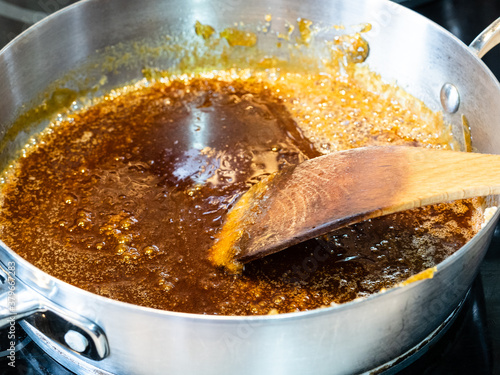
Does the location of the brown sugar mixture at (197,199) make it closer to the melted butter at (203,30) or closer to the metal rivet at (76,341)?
the melted butter at (203,30)

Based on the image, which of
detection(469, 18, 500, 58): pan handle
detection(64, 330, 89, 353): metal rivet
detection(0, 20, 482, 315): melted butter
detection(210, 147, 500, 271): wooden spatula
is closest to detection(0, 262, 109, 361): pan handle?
detection(64, 330, 89, 353): metal rivet

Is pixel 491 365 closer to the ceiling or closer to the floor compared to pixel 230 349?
closer to the floor

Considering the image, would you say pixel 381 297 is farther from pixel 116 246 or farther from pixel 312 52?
pixel 312 52

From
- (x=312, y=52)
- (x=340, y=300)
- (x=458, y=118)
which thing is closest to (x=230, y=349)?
(x=340, y=300)

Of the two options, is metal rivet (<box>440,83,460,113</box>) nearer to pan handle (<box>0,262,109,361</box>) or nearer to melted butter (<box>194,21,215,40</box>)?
melted butter (<box>194,21,215,40</box>)

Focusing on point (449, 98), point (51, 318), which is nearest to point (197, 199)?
point (51, 318)

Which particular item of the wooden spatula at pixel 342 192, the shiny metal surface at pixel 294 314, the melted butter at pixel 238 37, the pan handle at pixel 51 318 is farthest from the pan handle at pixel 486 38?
the pan handle at pixel 51 318

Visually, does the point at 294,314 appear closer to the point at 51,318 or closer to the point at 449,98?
the point at 51,318
